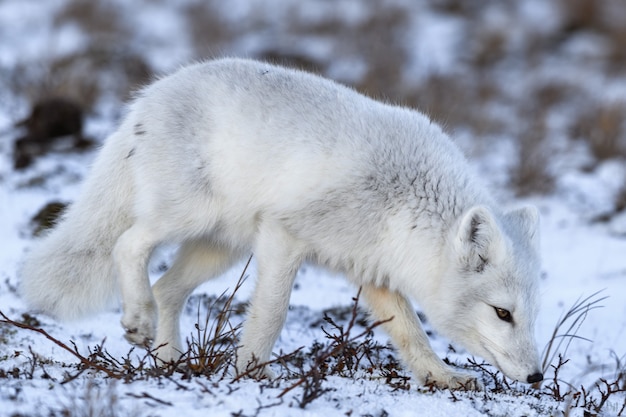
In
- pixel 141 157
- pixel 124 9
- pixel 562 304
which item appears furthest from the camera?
pixel 124 9

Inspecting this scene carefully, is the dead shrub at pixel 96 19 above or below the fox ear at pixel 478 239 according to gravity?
above

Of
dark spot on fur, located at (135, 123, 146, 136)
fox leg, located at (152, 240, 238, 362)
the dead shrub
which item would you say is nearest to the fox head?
fox leg, located at (152, 240, 238, 362)

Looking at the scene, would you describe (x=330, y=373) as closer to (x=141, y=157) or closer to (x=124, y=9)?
(x=141, y=157)

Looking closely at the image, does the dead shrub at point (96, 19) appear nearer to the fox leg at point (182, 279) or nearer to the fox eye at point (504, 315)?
the fox leg at point (182, 279)

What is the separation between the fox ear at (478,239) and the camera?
3666mm

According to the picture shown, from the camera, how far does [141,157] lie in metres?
4.32

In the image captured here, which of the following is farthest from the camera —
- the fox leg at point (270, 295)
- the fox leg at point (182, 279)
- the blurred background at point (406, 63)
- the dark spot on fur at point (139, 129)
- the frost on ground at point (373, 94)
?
the blurred background at point (406, 63)

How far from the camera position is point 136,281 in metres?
4.21

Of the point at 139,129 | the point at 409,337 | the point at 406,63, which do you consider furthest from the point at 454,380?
the point at 406,63

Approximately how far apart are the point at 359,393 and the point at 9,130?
6836 millimetres

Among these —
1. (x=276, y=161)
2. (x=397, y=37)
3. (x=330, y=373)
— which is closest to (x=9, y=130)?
(x=276, y=161)

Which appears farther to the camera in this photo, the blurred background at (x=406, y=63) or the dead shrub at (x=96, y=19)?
the dead shrub at (x=96, y=19)

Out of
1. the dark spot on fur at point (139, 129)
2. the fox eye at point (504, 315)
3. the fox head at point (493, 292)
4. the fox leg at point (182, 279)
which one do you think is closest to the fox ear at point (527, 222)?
the fox head at point (493, 292)

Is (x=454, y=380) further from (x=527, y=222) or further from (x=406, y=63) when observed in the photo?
(x=406, y=63)
